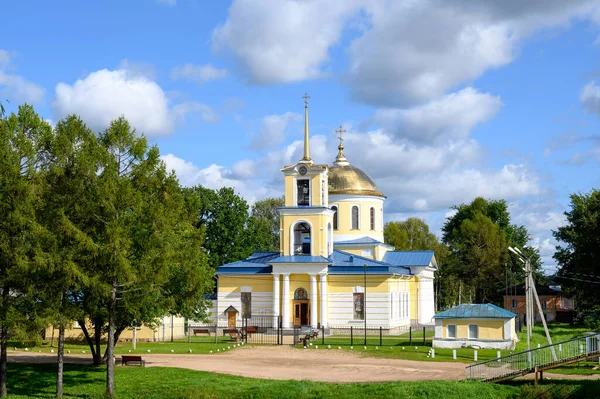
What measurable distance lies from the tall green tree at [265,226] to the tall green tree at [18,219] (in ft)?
147

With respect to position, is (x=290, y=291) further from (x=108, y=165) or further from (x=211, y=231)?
(x=108, y=165)

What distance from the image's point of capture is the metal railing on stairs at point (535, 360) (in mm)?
29047

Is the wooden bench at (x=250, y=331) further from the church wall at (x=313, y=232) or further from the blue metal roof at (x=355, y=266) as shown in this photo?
the blue metal roof at (x=355, y=266)

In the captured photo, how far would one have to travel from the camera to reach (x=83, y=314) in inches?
1119

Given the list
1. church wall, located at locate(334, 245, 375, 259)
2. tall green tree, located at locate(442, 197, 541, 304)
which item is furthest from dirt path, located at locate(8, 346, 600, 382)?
tall green tree, located at locate(442, 197, 541, 304)

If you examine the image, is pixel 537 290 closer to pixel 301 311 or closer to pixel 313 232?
pixel 313 232

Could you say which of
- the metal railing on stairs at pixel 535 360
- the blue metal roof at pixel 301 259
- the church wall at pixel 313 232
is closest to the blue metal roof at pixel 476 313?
the metal railing on stairs at pixel 535 360

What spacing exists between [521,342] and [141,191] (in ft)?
90.2

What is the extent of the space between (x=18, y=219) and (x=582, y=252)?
44.4 m

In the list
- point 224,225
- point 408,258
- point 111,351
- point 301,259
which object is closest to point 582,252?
point 408,258

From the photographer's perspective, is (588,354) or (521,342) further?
(521,342)

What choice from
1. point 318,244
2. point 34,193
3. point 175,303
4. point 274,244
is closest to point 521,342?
point 318,244

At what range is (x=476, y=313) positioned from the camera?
41969mm

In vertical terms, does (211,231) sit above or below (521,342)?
above
